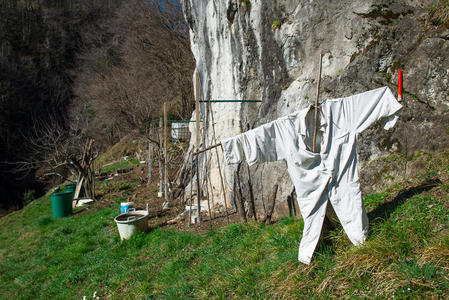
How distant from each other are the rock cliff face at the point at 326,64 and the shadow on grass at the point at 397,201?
72cm

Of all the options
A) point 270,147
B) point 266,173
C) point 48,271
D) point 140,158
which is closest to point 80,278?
point 48,271

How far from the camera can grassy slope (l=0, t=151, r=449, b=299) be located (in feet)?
8.93

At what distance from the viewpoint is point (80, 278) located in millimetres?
5457

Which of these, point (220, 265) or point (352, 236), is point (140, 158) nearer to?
point (220, 265)

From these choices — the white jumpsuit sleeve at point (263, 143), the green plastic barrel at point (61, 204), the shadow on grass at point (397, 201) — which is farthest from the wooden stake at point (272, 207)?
the green plastic barrel at point (61, 204)

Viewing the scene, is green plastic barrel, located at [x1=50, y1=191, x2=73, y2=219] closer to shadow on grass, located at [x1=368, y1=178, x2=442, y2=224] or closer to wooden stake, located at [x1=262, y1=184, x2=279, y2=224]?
wooden stake, located at [x1=262, y1=184, x2=279, y2=224]

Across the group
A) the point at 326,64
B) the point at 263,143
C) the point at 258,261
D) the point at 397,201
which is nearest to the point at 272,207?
the point at 258,261

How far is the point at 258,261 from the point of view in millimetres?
4043

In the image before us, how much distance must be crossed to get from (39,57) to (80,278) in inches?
1378

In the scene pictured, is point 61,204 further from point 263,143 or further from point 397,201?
point 397,201

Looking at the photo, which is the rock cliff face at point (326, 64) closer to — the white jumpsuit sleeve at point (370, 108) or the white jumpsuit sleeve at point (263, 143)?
the white jumpsuit sleeve at point (370, 108)

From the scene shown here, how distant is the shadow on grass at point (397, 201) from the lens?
348 cm

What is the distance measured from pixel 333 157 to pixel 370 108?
638 millimetres

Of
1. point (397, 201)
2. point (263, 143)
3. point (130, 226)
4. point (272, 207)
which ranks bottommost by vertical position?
point (130, 226)
